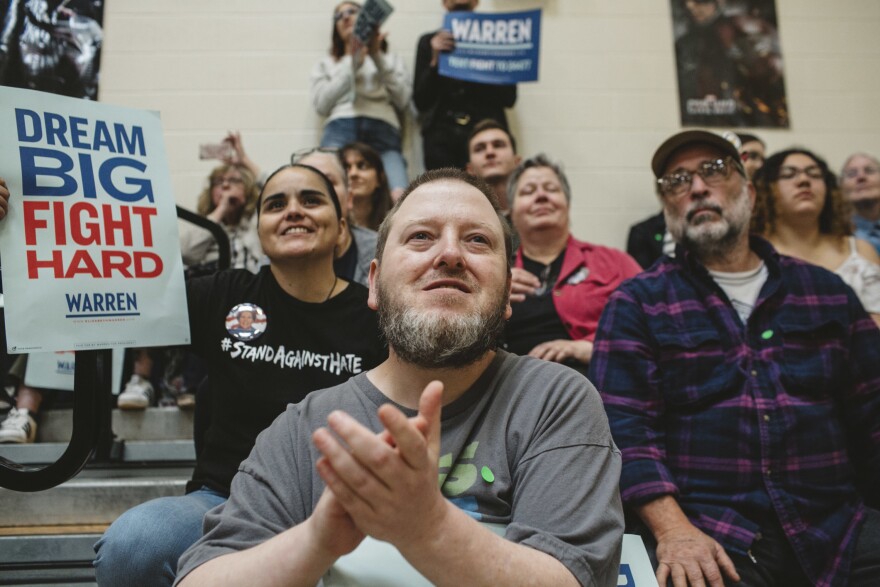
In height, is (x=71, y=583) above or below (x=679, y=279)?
below

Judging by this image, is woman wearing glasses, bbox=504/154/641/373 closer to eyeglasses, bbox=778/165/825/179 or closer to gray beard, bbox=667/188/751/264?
Answer: gray beard, bbox=667/188/751/264

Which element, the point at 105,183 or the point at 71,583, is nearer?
the point at 105,183

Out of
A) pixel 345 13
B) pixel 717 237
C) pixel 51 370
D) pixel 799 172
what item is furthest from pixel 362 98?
pixel 717 237

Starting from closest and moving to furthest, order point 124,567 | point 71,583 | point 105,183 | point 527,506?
point 527,506 < point 124,567 < point 105,183 < point 71,583

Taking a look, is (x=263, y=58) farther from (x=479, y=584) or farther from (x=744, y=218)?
(x=479, y=584)

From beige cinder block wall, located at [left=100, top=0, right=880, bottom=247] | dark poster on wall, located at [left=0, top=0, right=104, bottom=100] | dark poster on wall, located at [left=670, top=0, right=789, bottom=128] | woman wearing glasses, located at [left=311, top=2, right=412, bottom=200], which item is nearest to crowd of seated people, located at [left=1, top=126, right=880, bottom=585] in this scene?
woman wearing glasses, located at [left=311, top=2, right=412, bottom=200]

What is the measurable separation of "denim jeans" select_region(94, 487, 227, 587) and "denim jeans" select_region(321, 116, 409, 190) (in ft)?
7.77

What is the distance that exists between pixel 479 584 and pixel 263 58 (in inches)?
143

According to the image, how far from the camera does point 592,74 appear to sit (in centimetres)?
388

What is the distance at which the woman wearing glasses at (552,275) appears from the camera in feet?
6.63

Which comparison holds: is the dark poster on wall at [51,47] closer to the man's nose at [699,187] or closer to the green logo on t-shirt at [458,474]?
the man's nose at [699,187]

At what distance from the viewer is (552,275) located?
2.22 meters

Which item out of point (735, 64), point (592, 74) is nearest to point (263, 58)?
point (592, 74)

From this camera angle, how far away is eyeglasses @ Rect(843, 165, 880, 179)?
3.17m
